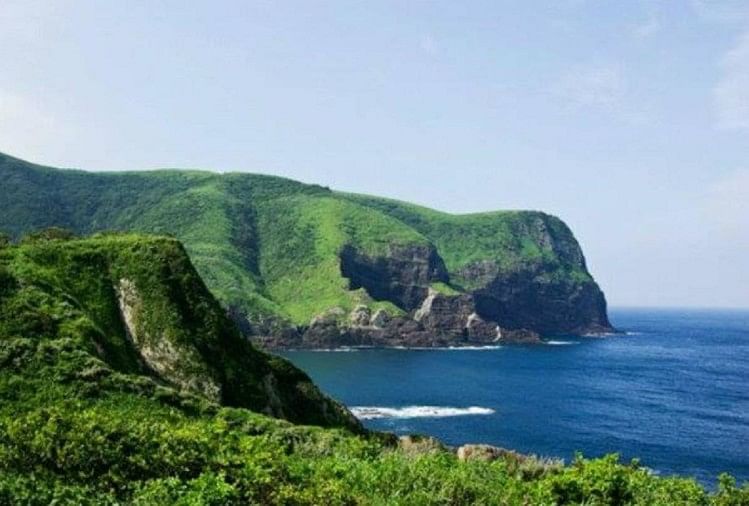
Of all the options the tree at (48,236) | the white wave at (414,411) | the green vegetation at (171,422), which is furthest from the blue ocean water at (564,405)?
the tree at (48,236)

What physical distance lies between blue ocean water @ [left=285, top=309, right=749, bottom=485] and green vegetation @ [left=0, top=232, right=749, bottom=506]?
54.6 metres

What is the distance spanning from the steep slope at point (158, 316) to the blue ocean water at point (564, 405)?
50.2m

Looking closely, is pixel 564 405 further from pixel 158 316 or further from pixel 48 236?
pixel 48 236

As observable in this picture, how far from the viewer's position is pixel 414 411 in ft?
424

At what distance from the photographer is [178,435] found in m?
21.3

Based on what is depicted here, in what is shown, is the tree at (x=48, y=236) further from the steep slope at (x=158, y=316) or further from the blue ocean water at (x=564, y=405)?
the blue ocean water at (x=564, y=405)

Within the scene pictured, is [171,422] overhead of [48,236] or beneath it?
beneath

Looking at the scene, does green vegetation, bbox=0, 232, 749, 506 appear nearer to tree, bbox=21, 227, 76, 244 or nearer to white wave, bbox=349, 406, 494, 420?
tree, bbox=21, 227, 76, 244

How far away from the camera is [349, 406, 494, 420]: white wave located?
409 feet

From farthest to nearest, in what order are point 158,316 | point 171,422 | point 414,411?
point 414,411, point 158,316, point 171,422

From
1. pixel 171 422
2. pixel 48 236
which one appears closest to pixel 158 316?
pixel 48 236

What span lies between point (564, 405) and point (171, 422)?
11865 cm

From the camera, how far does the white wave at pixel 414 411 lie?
12469 centimetres

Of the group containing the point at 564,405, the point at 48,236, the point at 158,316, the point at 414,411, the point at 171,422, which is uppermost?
the point at 48,236
